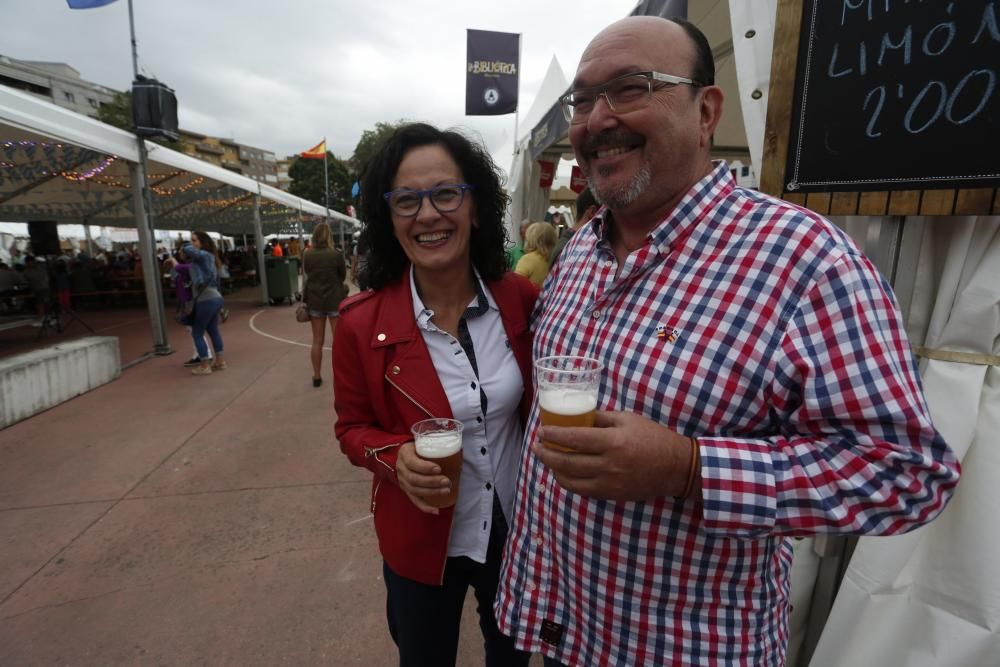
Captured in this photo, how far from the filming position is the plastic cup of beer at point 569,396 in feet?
3.31

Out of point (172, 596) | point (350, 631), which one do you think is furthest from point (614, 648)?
point (172, 596)

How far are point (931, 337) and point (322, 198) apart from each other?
6001 centimetres

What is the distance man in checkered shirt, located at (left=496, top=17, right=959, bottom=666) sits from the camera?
0.90 m

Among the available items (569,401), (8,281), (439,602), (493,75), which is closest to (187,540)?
(439,602)

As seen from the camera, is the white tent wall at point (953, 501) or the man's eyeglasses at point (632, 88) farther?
the white tent wall at point (953, 501)

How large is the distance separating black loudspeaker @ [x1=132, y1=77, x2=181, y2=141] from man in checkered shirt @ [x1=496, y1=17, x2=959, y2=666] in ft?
25.4

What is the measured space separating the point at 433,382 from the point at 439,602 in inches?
30.9

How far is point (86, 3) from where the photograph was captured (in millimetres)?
6586

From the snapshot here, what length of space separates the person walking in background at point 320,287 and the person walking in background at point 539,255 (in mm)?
2771

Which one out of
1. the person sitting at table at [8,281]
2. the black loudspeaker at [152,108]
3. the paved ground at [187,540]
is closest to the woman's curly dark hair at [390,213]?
the paved ground at [187,540]

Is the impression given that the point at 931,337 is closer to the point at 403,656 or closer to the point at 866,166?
the point at 866,166

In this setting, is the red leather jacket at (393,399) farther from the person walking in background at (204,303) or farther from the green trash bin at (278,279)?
the green trash bin at (278,279)

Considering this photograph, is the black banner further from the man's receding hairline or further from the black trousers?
the black trousers

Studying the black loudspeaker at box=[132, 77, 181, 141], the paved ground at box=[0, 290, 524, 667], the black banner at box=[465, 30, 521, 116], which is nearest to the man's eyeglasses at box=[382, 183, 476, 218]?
the paved ground at box=[0, 290, 524, 667]
